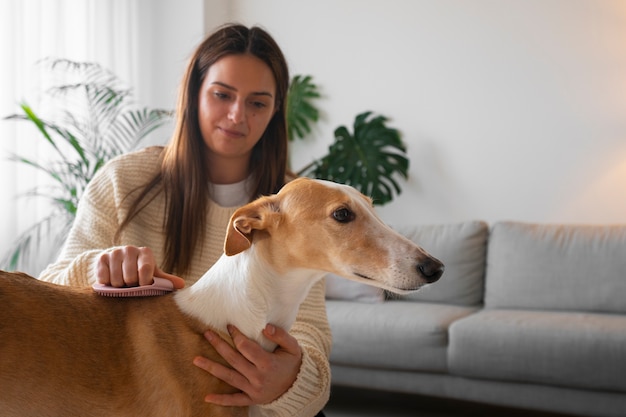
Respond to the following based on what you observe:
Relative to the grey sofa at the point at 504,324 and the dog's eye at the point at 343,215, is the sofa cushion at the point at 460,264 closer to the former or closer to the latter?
the grey sofa at the point at 504,324

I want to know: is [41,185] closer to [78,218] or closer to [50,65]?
[50,65]

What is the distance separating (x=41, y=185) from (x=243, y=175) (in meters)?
2.80

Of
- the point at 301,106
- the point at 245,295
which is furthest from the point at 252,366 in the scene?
the point at 301,106

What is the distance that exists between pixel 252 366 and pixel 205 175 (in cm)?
71

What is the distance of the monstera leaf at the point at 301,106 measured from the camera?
5047 millimetres

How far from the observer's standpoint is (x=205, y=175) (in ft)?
6.03

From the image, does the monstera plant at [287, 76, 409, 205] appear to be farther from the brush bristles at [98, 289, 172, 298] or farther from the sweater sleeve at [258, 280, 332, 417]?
the brush bristles at [98, 289, 172, 298]

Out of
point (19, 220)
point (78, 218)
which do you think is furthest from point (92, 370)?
point (19, 220)

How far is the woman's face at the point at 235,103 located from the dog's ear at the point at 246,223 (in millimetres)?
490

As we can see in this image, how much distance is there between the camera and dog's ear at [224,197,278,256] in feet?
4.09

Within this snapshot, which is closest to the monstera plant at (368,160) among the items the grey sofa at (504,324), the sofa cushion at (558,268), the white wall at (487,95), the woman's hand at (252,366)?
the white wall at (487,95)

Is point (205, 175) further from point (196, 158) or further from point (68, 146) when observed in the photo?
point (68, 146)

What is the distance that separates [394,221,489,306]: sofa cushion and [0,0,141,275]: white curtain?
86.8 inches

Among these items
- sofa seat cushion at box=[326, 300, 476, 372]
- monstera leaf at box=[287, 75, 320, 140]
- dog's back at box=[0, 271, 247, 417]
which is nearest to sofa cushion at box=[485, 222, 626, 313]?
sofa seat cushion at box=[326, 300, 476, 372]
